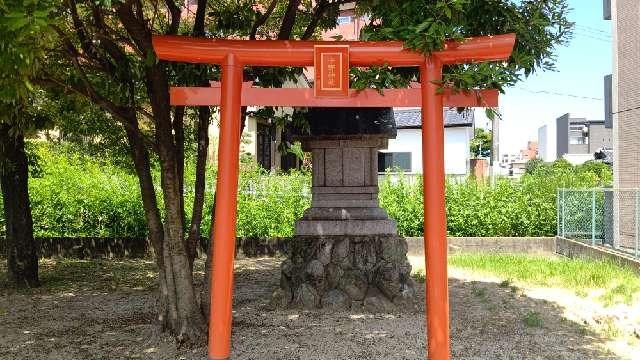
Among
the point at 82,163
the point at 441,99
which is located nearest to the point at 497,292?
the point at 441,99

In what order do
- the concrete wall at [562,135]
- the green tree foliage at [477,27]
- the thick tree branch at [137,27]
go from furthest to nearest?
the concrete wall at [562,135] → the thick tree branch at [137,27] → the green tree foliage at [477,27]

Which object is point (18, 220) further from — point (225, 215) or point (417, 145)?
point (417, 145)

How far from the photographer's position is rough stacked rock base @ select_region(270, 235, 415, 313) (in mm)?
7727

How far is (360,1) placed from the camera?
561 centimetres

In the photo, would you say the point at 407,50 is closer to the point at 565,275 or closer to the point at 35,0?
the point at 35,0

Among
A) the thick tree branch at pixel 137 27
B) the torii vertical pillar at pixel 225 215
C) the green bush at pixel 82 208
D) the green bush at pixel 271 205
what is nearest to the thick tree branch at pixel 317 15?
the thick tree branch at pixel 137 27

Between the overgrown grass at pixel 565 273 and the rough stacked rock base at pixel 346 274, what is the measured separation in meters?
2.54

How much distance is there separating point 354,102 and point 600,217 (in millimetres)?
10215

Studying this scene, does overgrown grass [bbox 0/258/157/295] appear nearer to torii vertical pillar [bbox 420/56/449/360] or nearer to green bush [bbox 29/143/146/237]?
green bush [bbox 29/143/146/237]

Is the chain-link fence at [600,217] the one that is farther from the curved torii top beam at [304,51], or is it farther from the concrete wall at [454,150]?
the concrete wall at [454,150]

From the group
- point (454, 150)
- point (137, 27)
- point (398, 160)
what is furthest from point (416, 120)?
point (137, 27)

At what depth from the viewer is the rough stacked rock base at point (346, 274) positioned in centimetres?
773

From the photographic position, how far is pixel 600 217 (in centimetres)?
1302

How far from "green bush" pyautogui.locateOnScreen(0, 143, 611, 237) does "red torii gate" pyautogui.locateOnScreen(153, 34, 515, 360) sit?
9.42 m
